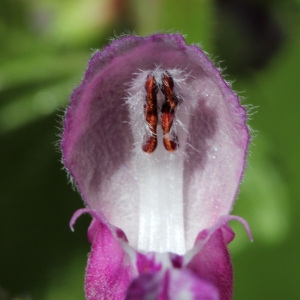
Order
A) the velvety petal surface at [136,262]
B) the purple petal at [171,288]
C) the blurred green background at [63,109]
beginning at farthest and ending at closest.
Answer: the blurred green background at [63,109] → the velvety petal surface at [136,262] → the purple petal at [171,288]

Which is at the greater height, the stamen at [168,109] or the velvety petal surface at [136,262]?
the stamen at [168,109]

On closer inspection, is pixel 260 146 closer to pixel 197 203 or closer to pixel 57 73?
pixel 57 73

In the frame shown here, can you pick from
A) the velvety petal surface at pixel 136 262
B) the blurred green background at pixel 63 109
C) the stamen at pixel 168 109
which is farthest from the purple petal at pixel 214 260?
the blurred green background at pixel 63 109

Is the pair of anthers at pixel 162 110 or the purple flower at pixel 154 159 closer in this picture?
the purple flower at pixel 154 159

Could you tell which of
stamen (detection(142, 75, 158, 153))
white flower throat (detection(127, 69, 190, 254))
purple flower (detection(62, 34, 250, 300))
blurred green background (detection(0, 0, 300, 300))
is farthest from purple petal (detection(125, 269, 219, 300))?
blurred green background (detection(0, 0, 300, 300))

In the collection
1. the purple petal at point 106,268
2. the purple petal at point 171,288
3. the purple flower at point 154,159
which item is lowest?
the purple petal at point 171,288

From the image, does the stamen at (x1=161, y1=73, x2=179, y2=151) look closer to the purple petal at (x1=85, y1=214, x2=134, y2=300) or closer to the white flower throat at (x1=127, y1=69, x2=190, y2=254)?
the white flower throat at (x1=127, y1=69, x2=190, y2=254)

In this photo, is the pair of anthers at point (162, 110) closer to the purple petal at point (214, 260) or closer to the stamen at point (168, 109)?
the stamen at point (168, 109)
